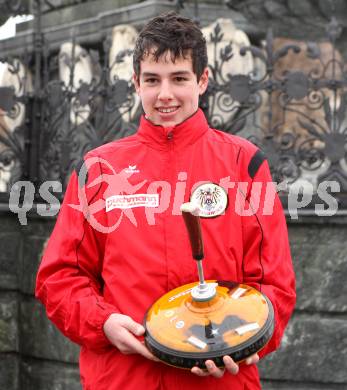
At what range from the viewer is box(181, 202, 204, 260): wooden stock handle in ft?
6.29

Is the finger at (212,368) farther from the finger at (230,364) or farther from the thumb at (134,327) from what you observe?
the thumb at (134,327)

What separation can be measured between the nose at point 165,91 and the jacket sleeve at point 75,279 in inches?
16.2

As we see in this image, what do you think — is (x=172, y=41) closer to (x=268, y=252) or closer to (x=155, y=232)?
(x=155, y=232)

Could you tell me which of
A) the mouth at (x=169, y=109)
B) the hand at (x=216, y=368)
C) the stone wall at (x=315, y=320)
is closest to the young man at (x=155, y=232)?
the mouth at (x=169, y=109)

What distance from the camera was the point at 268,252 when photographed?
2.27 m

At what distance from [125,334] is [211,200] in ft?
1.72

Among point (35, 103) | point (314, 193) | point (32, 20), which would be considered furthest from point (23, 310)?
point (32, 20)

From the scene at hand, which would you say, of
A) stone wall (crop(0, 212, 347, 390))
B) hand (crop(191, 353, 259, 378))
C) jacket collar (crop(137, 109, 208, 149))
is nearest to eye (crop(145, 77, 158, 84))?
jacket collar (crop(137, 109, 208, 149))

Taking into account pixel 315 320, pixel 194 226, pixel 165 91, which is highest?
pixel 165 91

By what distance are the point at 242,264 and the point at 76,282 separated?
1.87ft

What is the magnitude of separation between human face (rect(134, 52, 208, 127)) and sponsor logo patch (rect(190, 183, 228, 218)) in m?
0.27

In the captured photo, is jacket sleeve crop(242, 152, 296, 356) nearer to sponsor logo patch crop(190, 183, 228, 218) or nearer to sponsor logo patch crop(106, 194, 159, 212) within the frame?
sponsor logo patch crop(190, 183, 228, 218)

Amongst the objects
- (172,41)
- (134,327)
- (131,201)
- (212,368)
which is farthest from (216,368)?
(172,41)

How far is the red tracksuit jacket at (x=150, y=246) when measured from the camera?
2.22m
